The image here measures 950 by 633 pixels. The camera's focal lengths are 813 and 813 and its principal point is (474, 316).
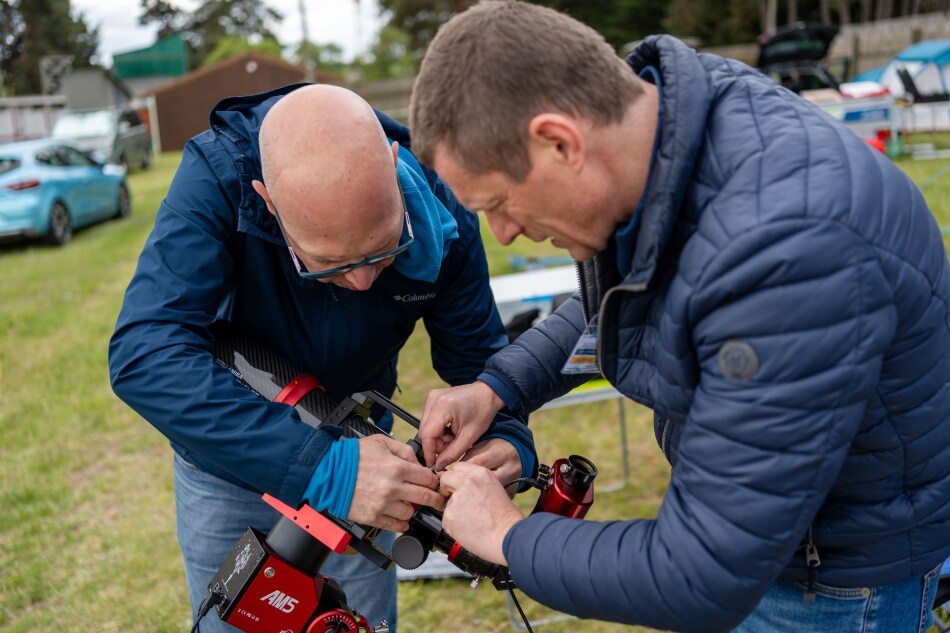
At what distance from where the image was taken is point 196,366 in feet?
5.74

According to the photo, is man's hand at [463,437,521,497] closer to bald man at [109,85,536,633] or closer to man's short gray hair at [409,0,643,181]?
bald man at [109,85,536,633]

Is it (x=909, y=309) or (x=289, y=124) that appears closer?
(x=909, y=309)

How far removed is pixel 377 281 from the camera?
2.12m

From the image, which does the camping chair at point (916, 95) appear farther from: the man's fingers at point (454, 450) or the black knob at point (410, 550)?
the black knob at point (410, 550)

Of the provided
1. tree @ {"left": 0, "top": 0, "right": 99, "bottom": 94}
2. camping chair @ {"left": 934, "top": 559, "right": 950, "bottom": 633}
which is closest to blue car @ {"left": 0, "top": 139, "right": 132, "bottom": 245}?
camping chair @ {"left": 934, "top": 559, "right": 950, "bottom": 633}

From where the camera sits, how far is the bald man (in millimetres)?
1743

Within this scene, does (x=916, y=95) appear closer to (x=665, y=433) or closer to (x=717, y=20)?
(x=665, y=433)

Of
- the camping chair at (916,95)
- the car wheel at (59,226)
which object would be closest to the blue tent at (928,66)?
the camping chair at (916,95)

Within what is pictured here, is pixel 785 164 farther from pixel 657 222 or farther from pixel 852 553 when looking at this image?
pixel 852 553

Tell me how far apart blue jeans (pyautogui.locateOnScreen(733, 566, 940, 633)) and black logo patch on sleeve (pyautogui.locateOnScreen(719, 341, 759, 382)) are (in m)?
0.63

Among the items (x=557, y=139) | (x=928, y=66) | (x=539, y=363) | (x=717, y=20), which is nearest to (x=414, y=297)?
(x=539, y=363)

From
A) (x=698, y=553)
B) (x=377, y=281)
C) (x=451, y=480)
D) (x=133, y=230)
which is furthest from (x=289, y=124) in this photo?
(x=133, y=230)

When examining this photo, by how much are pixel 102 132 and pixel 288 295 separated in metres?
21.5

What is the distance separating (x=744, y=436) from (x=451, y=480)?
648mm
